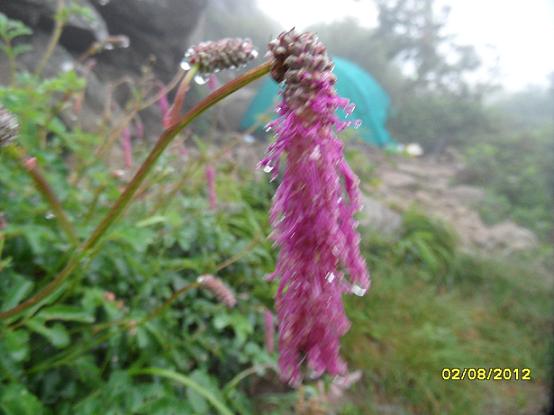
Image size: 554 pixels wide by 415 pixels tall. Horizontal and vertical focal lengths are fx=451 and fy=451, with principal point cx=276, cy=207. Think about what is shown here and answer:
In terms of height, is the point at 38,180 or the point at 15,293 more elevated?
the point at 38,180

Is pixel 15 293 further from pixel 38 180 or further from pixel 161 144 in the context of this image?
pixel 161 144

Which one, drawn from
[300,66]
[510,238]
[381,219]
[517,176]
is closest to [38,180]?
[300,66]

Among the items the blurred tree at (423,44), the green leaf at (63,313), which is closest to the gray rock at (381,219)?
the green leaf at (63,313)

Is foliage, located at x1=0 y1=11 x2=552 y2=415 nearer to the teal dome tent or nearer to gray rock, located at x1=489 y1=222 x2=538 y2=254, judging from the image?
gray rock, located at x1=489 y1=222 x2=538 y2=254

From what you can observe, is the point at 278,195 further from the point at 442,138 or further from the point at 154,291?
the point at 442,138
